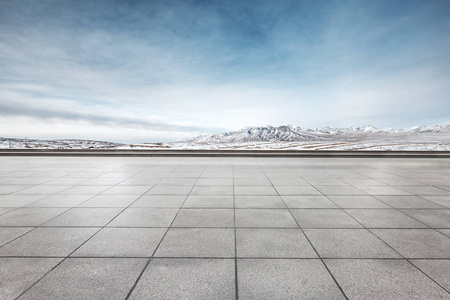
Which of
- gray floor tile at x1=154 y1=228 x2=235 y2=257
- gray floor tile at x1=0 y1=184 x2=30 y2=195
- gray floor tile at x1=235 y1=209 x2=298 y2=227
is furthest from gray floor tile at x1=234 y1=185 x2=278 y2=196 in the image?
gray floor tile at x1=0 y1=184 x2=30 y2=195

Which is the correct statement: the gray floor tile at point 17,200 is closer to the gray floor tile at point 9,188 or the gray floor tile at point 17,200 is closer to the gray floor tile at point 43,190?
the gray floor tile at point 43,190

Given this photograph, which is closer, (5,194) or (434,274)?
(434,274)

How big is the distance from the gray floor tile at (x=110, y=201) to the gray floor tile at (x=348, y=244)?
449cm

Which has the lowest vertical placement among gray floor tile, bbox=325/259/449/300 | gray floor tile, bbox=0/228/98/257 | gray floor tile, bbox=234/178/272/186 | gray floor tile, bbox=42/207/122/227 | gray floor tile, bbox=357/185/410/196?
gray floor tile, bbox=325/259/449/300

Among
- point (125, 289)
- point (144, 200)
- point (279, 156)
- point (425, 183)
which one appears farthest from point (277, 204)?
point (279, 156)

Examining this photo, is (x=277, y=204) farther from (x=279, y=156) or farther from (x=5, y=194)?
(x=279, y=156)

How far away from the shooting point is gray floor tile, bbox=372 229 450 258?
3.54 m

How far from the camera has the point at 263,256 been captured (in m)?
3.45

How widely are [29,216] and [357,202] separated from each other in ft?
25.5

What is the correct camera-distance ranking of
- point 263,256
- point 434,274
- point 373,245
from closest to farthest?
1. point 434,274
2. point 263,256
3. point 373,245

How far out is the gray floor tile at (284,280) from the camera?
8.75 ft

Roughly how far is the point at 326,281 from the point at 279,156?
14.4 metres

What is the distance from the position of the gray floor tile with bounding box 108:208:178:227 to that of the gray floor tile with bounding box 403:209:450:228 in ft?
17.2

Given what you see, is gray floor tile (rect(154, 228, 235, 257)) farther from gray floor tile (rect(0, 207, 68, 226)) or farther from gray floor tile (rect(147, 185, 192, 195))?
gray floor tile (rect(0, 207, 68, 226))
